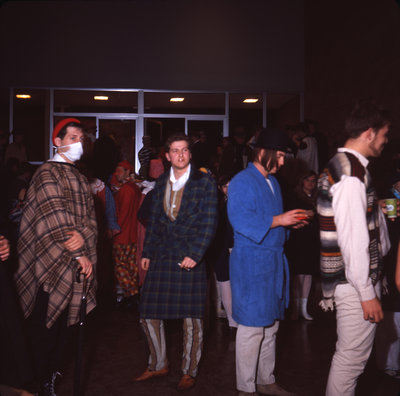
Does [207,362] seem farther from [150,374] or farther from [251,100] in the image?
[251,100]

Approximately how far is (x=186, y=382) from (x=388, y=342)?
1.51 meters

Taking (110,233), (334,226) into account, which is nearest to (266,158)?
(334,226)

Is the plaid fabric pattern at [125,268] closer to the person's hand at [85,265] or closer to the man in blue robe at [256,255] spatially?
the person's hand at [85,265]

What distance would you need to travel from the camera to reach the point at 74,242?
108 inches

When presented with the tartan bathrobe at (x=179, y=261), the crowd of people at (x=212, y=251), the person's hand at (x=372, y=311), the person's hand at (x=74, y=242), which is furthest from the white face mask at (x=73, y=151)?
the person's hand at (x=372, y=311)

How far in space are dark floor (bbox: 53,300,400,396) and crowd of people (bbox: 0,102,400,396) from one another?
160 millimetres

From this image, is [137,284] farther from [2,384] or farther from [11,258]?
[2,384]

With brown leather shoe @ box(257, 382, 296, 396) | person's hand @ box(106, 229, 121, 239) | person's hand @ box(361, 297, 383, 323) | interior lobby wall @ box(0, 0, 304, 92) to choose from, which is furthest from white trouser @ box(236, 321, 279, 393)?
interior lobby wall @ box(0, 0, 304, 92)

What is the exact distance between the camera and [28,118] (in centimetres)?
1016

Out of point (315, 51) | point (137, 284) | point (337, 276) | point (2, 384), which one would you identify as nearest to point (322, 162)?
point (315, 51)

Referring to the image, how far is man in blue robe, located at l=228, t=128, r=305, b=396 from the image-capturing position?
273 cm

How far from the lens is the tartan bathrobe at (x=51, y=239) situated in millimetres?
2709

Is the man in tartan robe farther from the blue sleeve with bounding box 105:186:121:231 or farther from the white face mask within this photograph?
the blue sleeve with bounding box 105:186:121:231

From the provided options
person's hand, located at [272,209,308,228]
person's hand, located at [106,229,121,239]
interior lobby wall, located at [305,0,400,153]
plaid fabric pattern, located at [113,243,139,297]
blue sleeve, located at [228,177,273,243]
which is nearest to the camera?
person's hand, located at [272,209,308,228]
